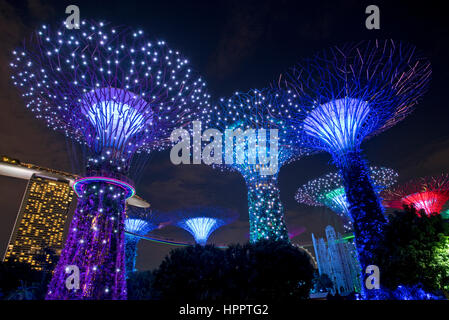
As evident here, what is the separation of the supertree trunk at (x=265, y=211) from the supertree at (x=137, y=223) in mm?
17461

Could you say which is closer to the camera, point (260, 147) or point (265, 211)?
point (265, 211)

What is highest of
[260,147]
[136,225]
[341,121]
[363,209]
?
[260,147]

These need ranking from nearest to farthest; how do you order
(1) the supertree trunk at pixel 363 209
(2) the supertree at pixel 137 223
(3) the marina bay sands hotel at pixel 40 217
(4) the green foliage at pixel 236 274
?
(4) the green foliage at pixel 236 274, (1) the supertree trunk at pixel 363 209, (2) the supertree at pixel 137 223, (3) the marina bay sands hotel at pixel 40 217

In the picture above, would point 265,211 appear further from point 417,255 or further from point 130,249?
point 130,249

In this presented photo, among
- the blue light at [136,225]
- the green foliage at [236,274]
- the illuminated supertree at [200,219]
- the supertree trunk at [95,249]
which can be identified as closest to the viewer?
the supertree trunk at [95,249]

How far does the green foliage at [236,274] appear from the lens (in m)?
8.83

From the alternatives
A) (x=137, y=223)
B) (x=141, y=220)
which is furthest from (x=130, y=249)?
(x=141, y=220)

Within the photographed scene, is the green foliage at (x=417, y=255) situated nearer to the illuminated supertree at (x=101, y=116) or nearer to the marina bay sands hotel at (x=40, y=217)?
the illuminated supertree at (x=101, y=116)

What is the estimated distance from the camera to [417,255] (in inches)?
342

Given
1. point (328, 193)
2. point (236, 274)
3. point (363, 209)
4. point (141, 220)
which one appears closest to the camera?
point (236, 274)

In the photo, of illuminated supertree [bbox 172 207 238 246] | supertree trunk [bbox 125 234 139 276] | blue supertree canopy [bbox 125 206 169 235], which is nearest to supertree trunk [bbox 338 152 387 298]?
illuminated supertree [bbox 172 207 238 246]

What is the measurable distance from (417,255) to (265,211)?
Answer: 8130 mm

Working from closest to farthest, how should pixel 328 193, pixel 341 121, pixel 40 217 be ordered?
pixel 341 121 < pixel 328 193 < pixel 40 217

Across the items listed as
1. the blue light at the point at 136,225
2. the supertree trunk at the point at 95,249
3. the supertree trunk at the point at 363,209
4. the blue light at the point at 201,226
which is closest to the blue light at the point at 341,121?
the supertree trunk at the point at 363,209
